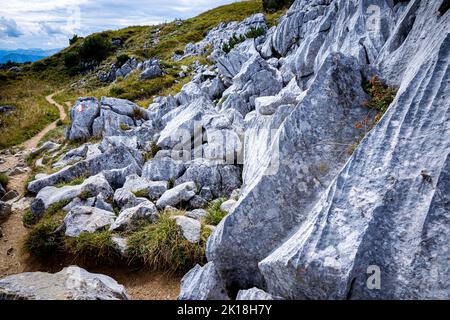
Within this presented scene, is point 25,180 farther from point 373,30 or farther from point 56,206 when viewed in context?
point 373,30

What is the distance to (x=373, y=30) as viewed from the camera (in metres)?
11.7

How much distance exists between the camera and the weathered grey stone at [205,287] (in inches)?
311

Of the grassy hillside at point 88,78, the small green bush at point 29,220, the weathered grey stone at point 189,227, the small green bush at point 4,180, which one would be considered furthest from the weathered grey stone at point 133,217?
the grassy hillside at point 88,78

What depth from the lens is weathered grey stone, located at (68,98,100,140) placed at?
89.6ft

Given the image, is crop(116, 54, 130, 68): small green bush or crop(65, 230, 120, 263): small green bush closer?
crop(65, 230, 120, 263): small green bush

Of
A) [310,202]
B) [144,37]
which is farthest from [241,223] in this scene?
[144,37]

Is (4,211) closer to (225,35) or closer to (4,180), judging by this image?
(4,180)

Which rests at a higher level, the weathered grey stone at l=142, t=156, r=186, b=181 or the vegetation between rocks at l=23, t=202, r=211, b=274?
the weathered grey stone at l=142, t=156, r=186, b=181

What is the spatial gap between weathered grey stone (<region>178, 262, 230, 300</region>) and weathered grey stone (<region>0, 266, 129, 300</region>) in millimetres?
1948

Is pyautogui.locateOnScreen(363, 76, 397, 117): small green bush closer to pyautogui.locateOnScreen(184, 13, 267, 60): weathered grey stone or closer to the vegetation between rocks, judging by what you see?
the vegetation between rocks

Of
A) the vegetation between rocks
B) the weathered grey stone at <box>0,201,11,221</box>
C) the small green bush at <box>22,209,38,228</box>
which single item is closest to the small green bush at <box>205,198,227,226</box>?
the vegetation between rocks

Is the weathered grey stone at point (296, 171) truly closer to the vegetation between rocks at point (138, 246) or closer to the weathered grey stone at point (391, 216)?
the weathered grey stone at point (391, 216)

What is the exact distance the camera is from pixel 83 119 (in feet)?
91.4
